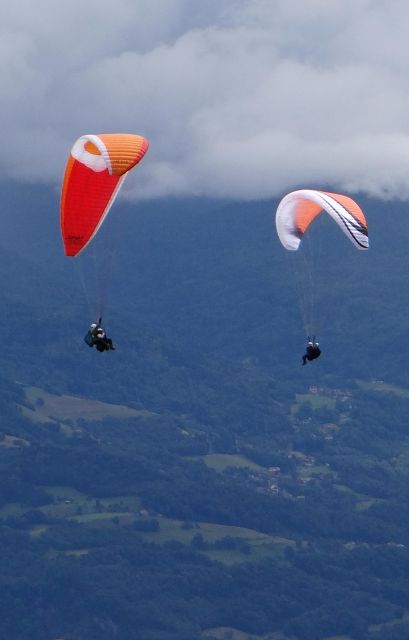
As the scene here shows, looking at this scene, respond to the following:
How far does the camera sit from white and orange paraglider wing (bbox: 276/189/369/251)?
360 ft

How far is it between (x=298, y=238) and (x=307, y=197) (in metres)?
2.48

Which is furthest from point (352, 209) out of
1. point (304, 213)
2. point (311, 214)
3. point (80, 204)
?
point (80, 204)

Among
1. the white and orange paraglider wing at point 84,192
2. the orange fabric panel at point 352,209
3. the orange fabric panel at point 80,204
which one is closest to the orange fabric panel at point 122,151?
the white and orange paraglider wing at point 84,192

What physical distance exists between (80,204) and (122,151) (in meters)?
4.61

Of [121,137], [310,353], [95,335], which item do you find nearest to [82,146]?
[121,137]

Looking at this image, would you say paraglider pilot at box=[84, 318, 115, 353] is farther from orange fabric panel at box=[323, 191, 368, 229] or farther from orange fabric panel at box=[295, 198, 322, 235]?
orange fabric panel at box=[295, 198, 322, 235]

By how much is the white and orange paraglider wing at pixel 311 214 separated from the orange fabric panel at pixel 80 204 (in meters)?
13.4

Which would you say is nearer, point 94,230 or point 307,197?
point 94,230

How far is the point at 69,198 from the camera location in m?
106

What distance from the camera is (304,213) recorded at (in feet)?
391

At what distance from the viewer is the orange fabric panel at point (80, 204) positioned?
10575 centimetres

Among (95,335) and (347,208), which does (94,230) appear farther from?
(347,208)

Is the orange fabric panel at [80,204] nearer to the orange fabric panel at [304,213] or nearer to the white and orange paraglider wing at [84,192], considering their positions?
the white and orange paraglider wing at [84,192]

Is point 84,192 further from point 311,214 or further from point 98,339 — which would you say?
point 311,214
